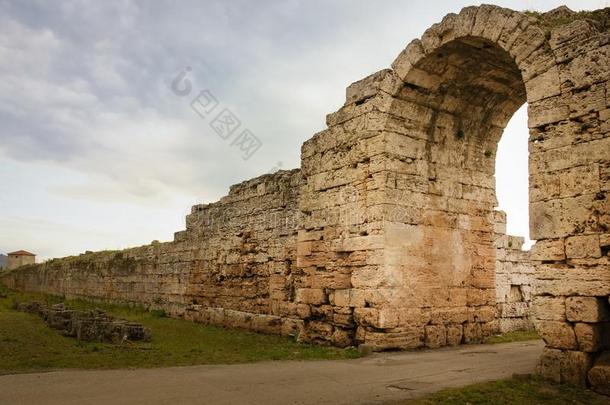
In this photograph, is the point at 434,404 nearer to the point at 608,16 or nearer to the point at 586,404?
the point at 586,404

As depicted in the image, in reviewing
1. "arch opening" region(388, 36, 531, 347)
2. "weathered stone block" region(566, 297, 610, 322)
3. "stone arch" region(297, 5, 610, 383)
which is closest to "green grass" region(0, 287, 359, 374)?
"stone arch" region(297, 5, 610, 383)

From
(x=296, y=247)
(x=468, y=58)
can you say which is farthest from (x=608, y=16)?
(x=296, y=247)

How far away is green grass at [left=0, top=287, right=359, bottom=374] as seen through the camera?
26.1ft

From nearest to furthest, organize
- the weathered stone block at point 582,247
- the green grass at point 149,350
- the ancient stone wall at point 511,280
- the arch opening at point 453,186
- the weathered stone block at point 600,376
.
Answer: the weathered stone block at point 600,376 → the weathered stone block at point 582,247 → the green grass at point 149,350 → the arch opening at point 453,186 → the ancient stone wall at point 511,280

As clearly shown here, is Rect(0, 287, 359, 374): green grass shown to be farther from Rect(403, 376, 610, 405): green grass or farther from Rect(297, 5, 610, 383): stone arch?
Rect(403, 376, 610, 405): green grass

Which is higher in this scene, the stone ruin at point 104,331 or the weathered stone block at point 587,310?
the weathered stone block at point 587,310

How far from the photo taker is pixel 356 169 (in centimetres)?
1007

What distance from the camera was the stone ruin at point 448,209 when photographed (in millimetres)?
6535

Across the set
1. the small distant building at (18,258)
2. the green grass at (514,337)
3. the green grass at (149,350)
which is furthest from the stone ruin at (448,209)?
the small distant building at (18,258)

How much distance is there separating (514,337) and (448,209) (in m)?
3.05

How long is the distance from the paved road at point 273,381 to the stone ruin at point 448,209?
1036mm

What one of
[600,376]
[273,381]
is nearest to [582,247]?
[600,376]

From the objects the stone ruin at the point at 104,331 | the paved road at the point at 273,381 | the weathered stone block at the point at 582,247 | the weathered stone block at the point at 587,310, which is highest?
the weathered stone block at the point at 582,247

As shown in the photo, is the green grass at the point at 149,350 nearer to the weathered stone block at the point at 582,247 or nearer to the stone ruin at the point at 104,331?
the stone ruin at the point at 104,331
